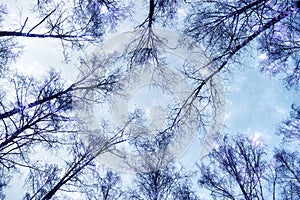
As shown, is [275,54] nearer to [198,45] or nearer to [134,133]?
[198,45]

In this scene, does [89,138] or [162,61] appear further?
[89,138]

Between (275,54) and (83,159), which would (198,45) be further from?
(83,159)

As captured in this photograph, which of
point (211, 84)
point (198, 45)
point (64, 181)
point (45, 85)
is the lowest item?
point (64, 181)

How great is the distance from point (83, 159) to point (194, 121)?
6.28 m

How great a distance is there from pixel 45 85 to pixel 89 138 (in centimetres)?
283

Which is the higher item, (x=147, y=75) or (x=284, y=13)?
(x=284, y=13)

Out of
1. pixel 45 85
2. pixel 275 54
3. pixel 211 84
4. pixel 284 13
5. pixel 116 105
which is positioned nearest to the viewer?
pixel 284 13

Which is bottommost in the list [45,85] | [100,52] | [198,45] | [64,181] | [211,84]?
[64,181]

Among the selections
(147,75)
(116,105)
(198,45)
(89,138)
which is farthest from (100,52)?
(198,45)

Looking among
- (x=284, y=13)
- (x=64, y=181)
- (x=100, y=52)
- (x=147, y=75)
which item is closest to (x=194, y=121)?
(x=147, y=75)

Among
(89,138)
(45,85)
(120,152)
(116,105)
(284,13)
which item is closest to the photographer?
(284,13)

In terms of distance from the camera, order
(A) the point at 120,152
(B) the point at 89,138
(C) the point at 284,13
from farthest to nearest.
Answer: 1. (A) the point at 120,152
2. (B) the point at 89,138
3. (C) the point at 284,13

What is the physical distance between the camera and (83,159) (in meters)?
10.1

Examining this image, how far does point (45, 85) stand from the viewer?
8.45 metres
